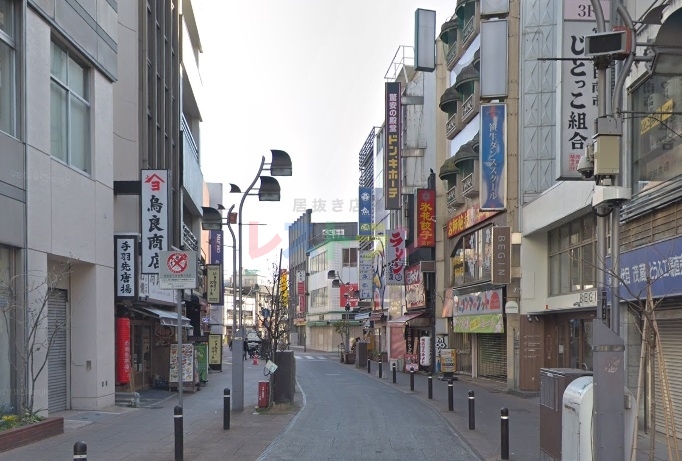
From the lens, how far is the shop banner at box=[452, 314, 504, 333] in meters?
30.9

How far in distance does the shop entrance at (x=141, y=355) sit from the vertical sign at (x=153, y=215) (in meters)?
4.09

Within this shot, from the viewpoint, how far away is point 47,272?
63.3 ft

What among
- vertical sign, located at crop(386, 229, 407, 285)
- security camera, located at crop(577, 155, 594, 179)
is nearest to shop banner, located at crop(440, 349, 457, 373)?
vertical sign, located at crop(386, 229, 407, 285)

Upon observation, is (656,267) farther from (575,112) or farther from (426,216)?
(426,216)

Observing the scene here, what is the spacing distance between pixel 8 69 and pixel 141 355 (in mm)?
14609

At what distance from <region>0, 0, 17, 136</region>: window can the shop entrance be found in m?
12.2

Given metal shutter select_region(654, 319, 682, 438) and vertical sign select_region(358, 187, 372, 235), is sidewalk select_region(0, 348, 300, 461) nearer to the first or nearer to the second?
metal shutter select_region(654, 319, 682, 438)

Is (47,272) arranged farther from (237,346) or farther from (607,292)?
(607,292)

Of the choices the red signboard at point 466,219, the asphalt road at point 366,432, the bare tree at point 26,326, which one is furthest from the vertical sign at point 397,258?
the bare tree at point 26,326

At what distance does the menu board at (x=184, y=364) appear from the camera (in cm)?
2836

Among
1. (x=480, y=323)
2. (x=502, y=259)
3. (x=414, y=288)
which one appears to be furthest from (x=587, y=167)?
(x=414, y=288)

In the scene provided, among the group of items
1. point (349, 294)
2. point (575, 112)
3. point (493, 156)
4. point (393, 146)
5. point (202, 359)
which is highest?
point (393, 146)

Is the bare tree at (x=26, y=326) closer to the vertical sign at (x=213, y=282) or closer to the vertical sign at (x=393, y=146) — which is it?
the vertical sign at (x=213, y=282)

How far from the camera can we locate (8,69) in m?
17.6
